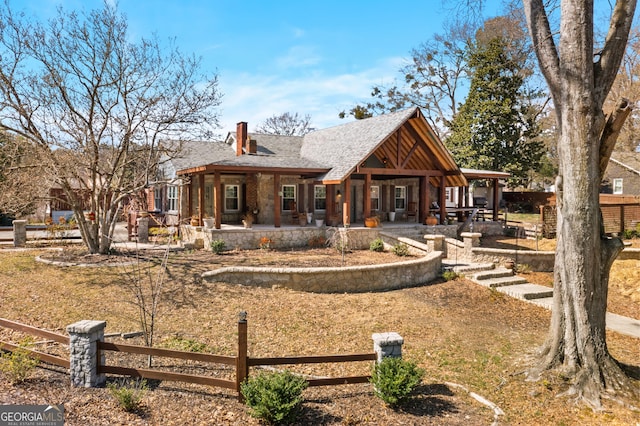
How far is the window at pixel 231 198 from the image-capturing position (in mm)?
20453

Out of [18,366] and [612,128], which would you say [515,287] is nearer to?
[612,128]

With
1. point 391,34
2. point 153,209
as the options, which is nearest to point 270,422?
point 391,34

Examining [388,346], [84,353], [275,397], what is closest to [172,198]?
[84,353]

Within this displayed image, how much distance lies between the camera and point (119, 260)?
13383mm

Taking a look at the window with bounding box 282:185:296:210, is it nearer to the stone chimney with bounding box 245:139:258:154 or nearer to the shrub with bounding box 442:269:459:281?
the stone chimney with bounding box 245:139:258:154

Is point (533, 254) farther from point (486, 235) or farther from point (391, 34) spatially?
point (391, 34)

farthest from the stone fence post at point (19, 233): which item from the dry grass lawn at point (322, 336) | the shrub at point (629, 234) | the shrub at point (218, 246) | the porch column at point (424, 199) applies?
the shrub at point (629, 234)

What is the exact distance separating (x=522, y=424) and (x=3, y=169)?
15739 mm

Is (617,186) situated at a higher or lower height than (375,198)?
higher

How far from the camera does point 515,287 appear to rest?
12.7 meters

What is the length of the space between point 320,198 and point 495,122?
17.9 meters

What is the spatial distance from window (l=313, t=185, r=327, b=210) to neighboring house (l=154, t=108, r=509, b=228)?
2.1 inches

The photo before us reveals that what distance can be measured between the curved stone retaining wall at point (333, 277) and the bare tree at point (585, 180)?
20.7ft

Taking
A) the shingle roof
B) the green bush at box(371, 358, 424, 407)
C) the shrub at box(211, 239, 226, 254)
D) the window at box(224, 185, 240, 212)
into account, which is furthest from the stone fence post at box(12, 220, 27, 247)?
the green bush at box(371, 358, 424, 407)
